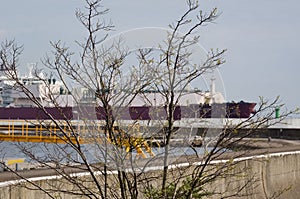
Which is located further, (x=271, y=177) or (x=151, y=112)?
(x=271, y=177)

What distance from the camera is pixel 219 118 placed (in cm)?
745

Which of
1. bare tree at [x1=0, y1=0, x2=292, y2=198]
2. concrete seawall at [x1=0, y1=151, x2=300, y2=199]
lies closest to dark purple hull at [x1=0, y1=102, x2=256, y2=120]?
bare tree at [x1=0, y1=0, x2=292, y2=198]

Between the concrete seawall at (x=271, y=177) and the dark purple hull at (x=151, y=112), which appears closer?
the dark purple hull at (x=151, y=112)

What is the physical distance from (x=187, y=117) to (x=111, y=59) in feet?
3.55

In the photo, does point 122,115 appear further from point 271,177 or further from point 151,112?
point 271,177

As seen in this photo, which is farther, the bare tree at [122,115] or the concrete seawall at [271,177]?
the concrete seawall at [271,177]

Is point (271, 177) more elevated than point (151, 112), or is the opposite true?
point (151, 112)

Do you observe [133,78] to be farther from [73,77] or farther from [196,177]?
[196,177]

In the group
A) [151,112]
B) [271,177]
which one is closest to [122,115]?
[151,112]

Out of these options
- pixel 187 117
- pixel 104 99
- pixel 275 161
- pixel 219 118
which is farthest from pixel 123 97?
pixel 275 161

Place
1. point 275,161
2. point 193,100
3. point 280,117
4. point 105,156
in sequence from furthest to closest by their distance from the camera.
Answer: point 275,161 → point 193,100 → point 280,117 → point 105,156

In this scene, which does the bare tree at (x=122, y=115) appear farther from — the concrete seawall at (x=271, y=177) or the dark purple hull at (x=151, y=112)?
the concrete seawall at (x=271, y=177)

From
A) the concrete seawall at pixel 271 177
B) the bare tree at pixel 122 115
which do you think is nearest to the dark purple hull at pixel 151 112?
the bare tree at pixel 122 115

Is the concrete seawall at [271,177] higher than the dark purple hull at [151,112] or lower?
lower
